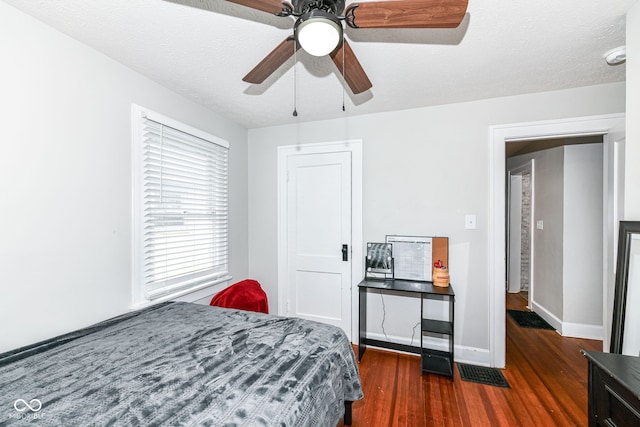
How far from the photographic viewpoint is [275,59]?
58.6 inches

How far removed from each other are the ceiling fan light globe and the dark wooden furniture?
1.68m

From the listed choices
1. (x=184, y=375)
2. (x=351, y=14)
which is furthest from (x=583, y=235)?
(x=184, y=375)

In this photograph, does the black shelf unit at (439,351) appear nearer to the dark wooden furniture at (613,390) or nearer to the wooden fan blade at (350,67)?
the dark wooden furniture at (613,390)

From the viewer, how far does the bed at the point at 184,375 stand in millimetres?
1063

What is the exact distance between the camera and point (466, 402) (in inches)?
84.7

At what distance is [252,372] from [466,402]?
1.79m

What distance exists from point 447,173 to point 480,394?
6.29 feet

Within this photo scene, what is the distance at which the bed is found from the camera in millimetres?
1063

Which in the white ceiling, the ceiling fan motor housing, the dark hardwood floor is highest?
the white ceiling

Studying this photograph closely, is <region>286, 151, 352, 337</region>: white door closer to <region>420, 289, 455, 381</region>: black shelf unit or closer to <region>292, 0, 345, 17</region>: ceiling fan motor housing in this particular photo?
<region>420, 289, 455, 381</region>: black shelf unit

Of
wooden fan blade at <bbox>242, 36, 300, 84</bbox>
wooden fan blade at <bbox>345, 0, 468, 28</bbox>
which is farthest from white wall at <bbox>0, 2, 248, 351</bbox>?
wooden fan blade at <bbox>345, 0, 468, 28</bbox>

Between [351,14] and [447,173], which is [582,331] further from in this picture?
[351,14]

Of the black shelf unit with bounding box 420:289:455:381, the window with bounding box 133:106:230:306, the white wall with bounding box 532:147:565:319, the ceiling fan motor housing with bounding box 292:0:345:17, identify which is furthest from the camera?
the white wall with bounding box 532:147:565:319

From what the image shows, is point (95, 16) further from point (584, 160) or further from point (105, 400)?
point (584, 160)
